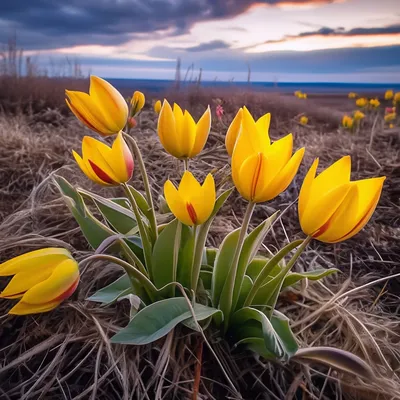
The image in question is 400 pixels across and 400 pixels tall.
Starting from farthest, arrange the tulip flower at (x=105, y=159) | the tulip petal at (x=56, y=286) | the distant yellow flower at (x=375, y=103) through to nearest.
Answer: the distant yellow flower at (x=375, y=103), the tulip flower at (x=105, y=159), the tulip petal at (x=56, y=286)

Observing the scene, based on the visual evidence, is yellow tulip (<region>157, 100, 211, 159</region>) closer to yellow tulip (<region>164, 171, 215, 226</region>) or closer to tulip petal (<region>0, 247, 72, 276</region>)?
yellow tulip (<region>164, 171, 215, 226</region>)

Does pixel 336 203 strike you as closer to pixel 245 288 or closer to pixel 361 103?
pixel 245 288

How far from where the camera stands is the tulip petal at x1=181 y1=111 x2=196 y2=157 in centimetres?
81

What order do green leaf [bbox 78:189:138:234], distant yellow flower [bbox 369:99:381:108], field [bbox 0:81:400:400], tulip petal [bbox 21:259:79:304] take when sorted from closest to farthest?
1. tulip petal [bbox 21:259:79:304]
2. field [bbox 0:81:400:400]
3. green leaf [bbox 78:189:138:234]
4. distant yellow flower [bbox 369:99:381:108]

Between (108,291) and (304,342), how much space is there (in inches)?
15.4

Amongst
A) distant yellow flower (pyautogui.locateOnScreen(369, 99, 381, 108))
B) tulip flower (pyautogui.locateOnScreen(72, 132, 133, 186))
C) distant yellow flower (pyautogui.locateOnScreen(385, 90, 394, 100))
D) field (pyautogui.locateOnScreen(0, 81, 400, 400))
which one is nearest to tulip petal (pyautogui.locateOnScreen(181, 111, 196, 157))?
tulip flower (pyautogui.locateOnScreen(72, 132, 133, 186))

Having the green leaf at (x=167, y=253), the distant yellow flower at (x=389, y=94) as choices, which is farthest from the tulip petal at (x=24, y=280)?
the distant yellow flower at (x=389, y=94)

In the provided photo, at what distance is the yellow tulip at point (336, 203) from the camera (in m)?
0.64

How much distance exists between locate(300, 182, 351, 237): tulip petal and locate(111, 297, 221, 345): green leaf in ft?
0.75

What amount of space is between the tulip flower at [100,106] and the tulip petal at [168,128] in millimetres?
63

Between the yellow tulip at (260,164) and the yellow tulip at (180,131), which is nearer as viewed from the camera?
the yellow tulip at (260,164)

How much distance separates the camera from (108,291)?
3.12ft

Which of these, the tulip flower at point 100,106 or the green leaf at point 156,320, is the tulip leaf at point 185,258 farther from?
the tulip flower at point 100,106

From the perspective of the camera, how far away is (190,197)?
0.69m
